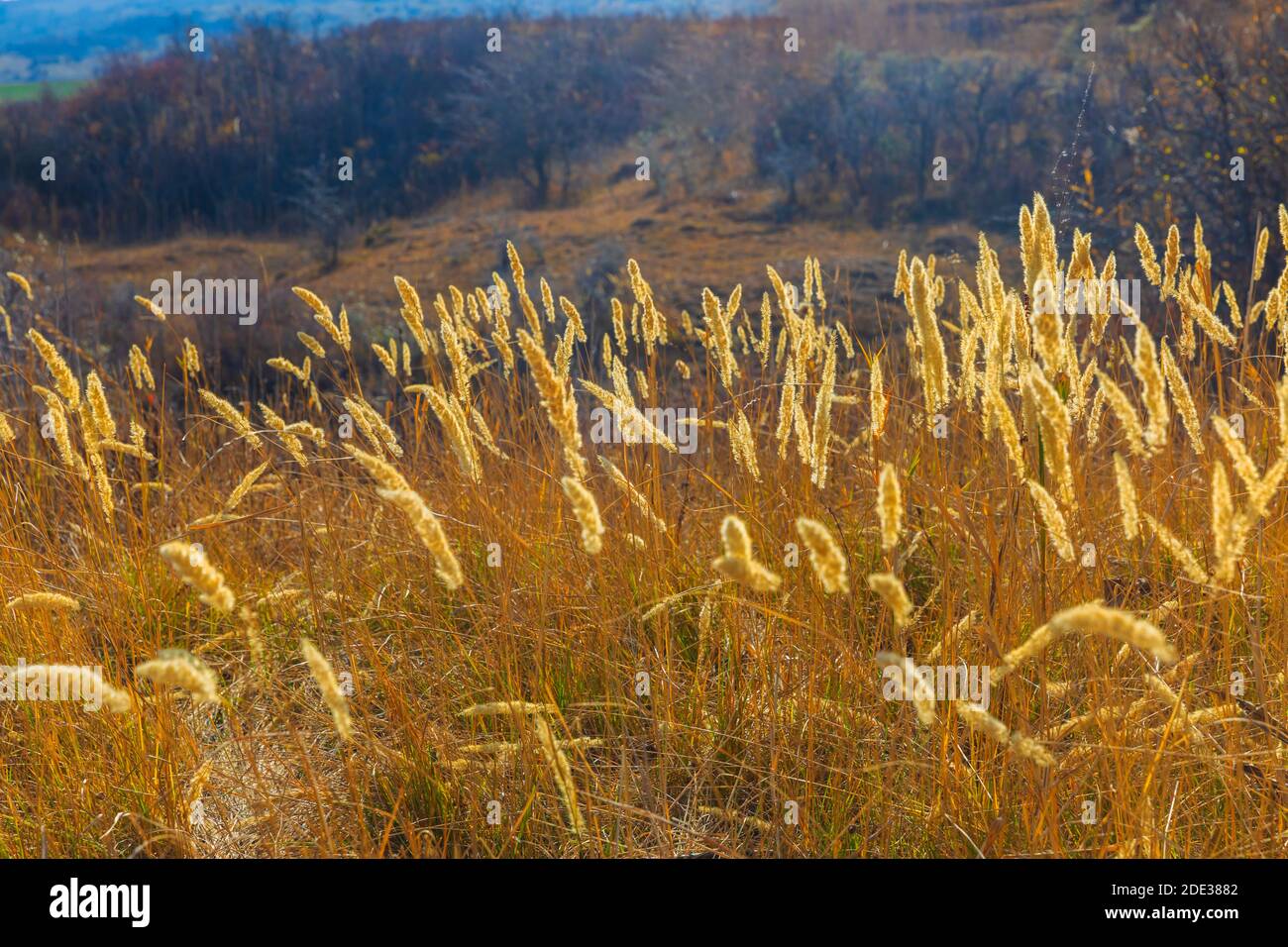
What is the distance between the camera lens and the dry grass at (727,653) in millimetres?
1460

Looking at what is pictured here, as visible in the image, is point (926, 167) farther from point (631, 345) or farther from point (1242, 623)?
point (1242, 623)

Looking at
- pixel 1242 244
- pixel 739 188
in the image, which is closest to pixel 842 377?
pixel 1242 244

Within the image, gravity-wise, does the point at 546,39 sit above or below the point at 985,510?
above

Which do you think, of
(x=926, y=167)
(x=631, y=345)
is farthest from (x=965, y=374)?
(x=926, y=167)

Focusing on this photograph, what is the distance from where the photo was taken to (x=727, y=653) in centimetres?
210

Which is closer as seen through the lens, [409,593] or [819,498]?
[409,593]

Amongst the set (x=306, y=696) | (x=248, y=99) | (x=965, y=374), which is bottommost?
(x=306, y=696)

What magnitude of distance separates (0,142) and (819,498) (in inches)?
641

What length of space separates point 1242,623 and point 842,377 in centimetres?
221

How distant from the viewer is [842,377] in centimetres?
420

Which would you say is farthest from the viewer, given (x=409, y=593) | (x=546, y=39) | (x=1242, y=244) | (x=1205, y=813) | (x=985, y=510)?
(x=546, y=39)

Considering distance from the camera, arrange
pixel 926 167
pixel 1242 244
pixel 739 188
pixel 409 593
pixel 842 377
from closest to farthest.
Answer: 1. pixel 409 593
2. pixel 842 377
3. pixel 1242 244
4. pixel 926 167
5. pixel 739 188

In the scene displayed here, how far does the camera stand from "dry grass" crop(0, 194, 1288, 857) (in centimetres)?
146

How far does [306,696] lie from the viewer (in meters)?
2.29
